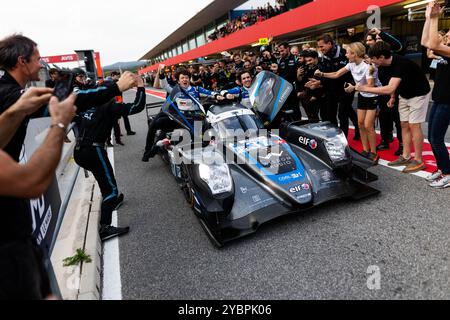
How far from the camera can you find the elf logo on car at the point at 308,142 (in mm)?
3605

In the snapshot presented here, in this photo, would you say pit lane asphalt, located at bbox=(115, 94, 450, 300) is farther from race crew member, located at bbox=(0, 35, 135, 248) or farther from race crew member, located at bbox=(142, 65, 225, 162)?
race crew member, located at bbox=(142, 65, 225, 162)

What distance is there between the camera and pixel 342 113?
5332mm

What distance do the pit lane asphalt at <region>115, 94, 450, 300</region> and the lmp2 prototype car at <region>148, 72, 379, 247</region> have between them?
0.20 m

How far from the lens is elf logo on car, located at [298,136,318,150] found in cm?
361

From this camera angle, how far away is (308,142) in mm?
3709

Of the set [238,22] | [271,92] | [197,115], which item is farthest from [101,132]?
[238,22]

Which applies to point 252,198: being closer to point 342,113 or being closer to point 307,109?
point 342,113

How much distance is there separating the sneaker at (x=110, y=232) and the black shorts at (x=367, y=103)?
3759 mm

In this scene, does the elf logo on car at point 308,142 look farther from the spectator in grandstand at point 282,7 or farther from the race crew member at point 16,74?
the spectator in grandstand at point 282,7

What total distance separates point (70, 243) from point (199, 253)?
52.4 inches

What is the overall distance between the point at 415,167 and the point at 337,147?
56.4 inches

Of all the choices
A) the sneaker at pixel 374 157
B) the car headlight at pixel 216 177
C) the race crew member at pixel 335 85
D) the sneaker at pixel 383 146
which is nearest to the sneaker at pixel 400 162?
the sneaker at pixel 374 157

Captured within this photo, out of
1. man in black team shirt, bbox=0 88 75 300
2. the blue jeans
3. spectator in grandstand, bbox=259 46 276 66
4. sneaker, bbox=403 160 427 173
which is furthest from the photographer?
spectator in grandstand, bbox=259 46 276 66

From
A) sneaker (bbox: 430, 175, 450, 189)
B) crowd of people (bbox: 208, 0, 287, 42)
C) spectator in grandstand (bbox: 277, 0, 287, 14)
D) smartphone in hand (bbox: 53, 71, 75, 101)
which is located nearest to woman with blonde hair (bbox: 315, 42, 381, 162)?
sneaker (bbox: 430, 175, 450, 189)
